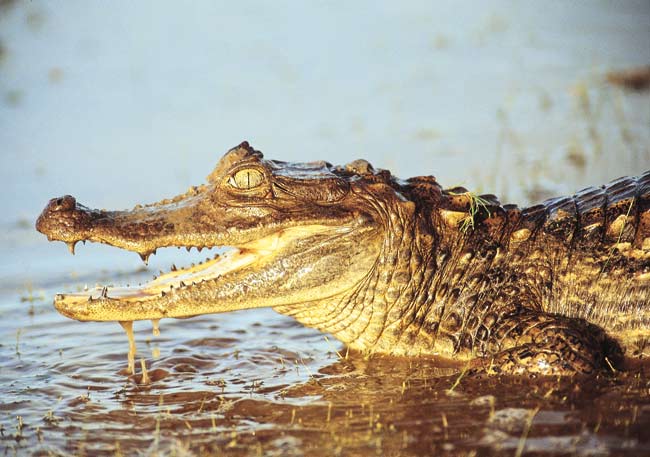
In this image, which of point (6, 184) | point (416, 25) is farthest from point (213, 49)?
point (6, 184)

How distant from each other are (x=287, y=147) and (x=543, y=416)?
7345 millimetres

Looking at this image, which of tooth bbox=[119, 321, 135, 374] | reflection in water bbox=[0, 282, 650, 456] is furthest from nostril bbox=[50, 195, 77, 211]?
reflection in water bbox=[0, 282, 650, 456]

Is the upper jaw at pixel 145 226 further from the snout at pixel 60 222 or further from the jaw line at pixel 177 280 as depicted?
the jaw line at pixel 177 280

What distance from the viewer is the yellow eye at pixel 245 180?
18.1ft

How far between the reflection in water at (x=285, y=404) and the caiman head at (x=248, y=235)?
21.6 inches

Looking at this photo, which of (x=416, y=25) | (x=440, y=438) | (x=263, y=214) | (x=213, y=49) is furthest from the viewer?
(x=416, y=25)

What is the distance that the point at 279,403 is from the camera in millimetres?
5129

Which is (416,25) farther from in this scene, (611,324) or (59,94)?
(611,324)

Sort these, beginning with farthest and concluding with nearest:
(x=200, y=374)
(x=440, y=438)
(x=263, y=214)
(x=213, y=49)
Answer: (x=213, y=49) < (x=200, y=374) < (x=263, y=214) < (x=440, y=438)

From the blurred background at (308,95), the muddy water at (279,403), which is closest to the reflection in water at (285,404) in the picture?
the muddy water at (279,403)

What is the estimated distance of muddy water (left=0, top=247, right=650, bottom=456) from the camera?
434 centimetres

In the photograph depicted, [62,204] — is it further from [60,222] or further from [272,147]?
[272,147]

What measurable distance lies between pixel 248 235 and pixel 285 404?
3.51 feet

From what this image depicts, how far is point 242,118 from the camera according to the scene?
12562 mm
